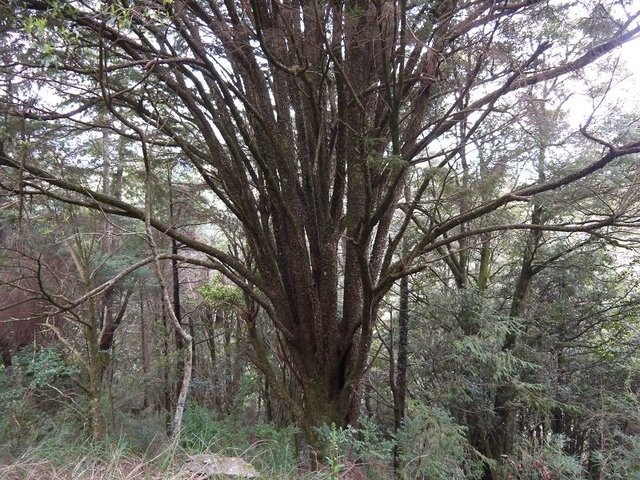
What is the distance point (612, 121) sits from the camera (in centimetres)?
457

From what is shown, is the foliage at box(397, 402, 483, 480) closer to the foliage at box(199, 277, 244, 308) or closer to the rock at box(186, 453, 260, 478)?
the rock at box(186, 453, 260, 478)

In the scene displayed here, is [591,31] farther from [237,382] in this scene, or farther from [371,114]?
[237,382]

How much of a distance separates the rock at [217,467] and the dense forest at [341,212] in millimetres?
61

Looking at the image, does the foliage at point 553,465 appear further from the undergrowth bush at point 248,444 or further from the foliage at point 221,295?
the foliage at point 221,295

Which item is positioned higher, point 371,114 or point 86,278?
point 371,114

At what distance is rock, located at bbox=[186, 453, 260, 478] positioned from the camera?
2330 mm

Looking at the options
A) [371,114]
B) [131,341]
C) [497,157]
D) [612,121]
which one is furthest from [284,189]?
[131,341]

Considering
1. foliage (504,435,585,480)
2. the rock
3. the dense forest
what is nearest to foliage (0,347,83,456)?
the dense forest

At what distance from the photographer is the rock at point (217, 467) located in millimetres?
2330

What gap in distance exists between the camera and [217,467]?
237 cm

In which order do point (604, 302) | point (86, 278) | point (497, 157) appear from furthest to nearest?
point (604, 302) < point (497, 157) < point (86, 278)

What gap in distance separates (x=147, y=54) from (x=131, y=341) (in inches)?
→ 289

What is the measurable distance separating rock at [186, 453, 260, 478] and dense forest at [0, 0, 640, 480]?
61mm

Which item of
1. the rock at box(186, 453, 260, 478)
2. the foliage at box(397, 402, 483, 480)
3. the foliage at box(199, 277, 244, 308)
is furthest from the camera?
the foliage at box(199, 277, 244, 308)
